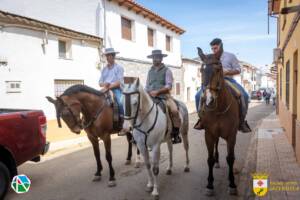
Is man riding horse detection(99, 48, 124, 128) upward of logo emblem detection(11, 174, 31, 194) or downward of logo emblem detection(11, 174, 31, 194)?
upward

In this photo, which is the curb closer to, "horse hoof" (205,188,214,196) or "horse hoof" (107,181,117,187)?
"horse hoof" (107,181,117,187)

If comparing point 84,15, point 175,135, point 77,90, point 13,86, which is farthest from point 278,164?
point 84,15

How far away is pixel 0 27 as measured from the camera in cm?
1013

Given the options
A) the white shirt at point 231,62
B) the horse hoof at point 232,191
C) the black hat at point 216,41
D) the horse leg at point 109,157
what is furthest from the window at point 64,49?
the horse hoof at point 232,191

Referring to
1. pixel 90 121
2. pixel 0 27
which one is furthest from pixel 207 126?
pixel 0 27

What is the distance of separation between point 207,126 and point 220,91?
0.69m

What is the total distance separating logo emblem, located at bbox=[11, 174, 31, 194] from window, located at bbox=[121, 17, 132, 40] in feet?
44.0

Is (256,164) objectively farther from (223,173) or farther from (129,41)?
(129,41)

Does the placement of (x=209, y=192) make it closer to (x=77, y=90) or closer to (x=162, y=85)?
(x=162, y=85)

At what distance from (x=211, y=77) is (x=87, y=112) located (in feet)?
8.16

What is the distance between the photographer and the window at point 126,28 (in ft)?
56.9

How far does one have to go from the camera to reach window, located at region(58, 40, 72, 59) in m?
13.2

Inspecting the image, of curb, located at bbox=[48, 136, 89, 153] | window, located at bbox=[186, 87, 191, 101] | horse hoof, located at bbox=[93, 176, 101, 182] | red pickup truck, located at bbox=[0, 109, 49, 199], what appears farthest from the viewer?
window, located at bbox=[186, 87, 191, 101]

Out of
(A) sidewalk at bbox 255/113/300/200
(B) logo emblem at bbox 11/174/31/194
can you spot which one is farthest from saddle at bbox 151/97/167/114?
(B) logo emblem at bbox 11/174/31/194
